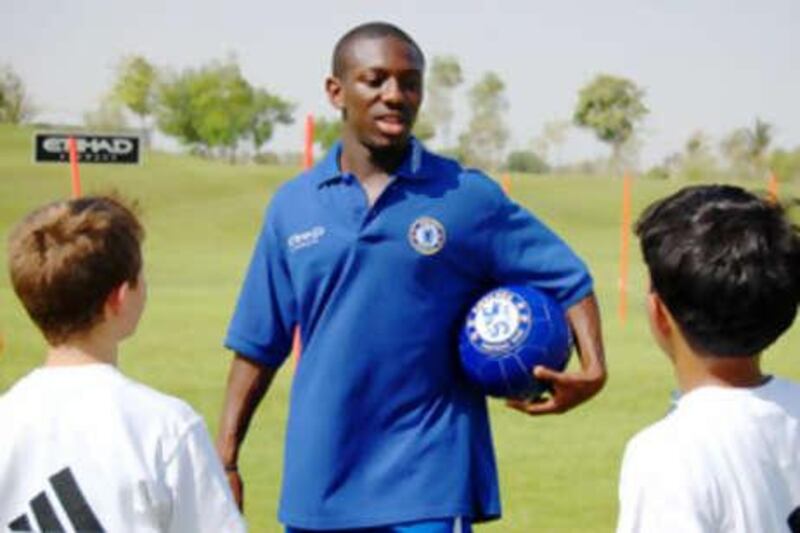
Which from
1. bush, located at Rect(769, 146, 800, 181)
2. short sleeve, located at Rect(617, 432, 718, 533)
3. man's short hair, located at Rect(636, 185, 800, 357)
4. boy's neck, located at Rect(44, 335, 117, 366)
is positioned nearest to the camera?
short sleeve, located at Rect(617, 432, 718, 533)

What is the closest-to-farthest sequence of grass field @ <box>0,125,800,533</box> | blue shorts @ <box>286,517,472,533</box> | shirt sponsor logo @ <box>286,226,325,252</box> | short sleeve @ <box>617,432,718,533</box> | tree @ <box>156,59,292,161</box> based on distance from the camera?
short sleeve @ <box>617,432,718,533</box> → blue shorts @ <box>286,517,472,533</box> → shirt sponsor logo @ <box>286,226,325,252</box> → grass field @ <box>0,125,800,533</box> → tree @ <box>156,59,292,161</box>

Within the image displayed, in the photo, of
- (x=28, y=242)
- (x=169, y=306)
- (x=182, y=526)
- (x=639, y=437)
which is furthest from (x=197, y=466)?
(x=169, y=306)

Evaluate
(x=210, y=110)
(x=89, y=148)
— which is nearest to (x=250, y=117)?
(x=210, y=110)

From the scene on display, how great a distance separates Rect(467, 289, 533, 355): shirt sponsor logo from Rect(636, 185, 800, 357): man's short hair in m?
1.44

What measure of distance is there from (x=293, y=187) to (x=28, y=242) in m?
1.48

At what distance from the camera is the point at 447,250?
14.1 ft

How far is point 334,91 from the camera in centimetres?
462

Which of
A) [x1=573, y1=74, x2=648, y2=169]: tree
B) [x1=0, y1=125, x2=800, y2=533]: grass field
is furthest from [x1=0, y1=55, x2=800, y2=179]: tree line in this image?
[x1=0, y1=125, x2=800, y2=533]: grass field

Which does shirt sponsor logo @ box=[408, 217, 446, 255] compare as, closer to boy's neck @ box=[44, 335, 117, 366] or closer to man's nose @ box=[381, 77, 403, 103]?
man's nose @ box=[381, 77, 403, 103]

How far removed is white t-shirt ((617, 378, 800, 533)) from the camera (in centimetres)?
259

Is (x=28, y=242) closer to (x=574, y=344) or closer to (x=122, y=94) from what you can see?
(x=574, y=344)

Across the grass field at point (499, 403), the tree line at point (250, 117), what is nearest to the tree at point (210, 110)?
the tree line at point (250, 117)

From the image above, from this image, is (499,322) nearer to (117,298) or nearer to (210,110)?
(117,298)

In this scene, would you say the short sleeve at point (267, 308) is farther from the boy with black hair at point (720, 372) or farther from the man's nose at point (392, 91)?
the boy with black hair at point (720, 372)
